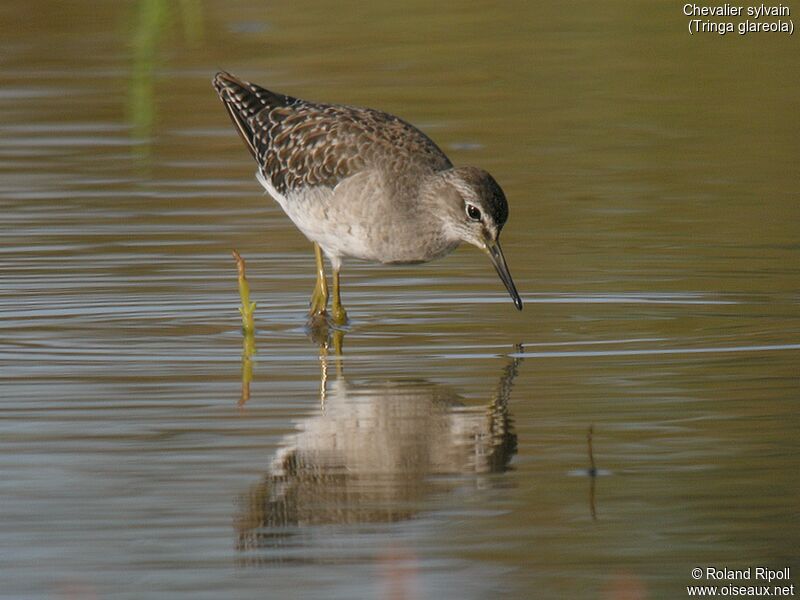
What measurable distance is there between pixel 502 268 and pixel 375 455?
311 centimetres

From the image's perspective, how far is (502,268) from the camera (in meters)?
10.2

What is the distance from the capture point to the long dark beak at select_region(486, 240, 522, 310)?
10023 millimetres

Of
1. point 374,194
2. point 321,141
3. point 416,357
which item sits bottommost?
point 416,357

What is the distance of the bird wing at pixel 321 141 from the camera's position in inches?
435

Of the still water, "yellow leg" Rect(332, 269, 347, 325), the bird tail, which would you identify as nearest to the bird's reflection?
the still water

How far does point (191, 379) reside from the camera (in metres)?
8.84

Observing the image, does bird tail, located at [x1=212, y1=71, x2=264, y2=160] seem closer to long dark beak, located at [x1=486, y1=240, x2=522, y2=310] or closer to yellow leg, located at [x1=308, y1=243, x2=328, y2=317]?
yellow leg, located at [x1=308, y1=243, x2=328, y2=317]

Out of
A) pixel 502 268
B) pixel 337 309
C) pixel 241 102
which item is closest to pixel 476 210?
pixel 502 268

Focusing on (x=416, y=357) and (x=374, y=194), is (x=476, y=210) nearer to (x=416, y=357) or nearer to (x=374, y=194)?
(x=374, y=194)

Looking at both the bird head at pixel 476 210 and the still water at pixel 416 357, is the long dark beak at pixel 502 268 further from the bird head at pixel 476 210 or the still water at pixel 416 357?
the still water at pixel 416 357

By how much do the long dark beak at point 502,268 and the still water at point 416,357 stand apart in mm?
178

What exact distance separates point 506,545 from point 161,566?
111 centimetres

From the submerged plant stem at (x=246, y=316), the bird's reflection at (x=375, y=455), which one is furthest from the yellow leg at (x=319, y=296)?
the bird's reflection at (x=375, y=455)

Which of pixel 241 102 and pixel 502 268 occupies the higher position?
pixel 241 102
